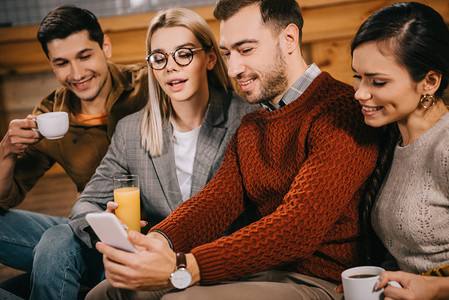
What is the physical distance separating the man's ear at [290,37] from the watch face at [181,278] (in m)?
0.80

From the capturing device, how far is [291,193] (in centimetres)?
139

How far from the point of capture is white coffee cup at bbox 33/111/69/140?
80.4 inches

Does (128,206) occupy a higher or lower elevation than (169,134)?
lower

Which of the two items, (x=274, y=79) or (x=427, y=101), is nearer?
(x=427, y=101)

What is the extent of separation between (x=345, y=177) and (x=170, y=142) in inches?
34.9

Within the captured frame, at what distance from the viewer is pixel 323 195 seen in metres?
1.37

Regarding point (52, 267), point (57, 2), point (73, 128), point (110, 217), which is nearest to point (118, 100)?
point (73, 128)

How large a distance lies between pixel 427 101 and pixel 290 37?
→ 1.77 feet

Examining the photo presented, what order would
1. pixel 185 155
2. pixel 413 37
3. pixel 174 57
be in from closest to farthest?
pixel 413 37
pixel 174 57
pixel 185 155

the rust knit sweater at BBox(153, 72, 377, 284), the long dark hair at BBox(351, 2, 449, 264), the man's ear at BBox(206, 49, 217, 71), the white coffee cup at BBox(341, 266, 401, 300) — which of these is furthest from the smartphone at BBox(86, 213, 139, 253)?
the man's ear at BBox(206, 49, 217, 71)

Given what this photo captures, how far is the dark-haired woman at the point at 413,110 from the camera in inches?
50.0

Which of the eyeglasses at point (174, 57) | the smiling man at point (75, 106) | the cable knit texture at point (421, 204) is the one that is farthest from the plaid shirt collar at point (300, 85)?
the smiling man at point (75, 106)

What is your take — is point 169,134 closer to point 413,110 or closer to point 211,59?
point 211,59

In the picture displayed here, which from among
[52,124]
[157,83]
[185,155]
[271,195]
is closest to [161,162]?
[185,155]
